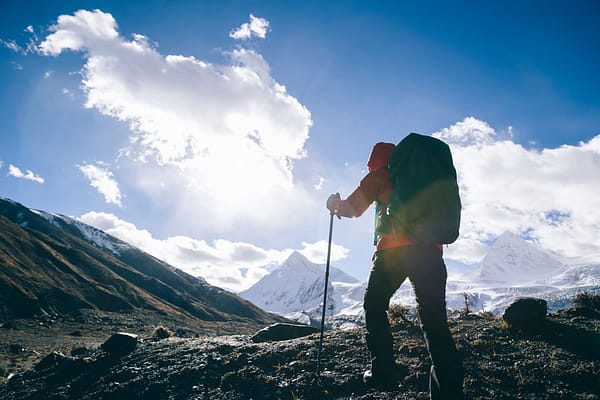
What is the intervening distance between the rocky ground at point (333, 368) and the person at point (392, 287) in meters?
1.15

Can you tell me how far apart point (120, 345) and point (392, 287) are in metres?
9.83

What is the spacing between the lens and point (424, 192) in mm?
3857

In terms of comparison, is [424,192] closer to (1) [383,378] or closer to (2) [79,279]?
(1) [383,378]

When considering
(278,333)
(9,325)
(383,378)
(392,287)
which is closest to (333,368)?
(383,378)

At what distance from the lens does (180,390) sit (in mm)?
6727

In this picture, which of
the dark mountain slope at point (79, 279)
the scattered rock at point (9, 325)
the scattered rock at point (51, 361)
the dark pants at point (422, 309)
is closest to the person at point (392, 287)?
the dark pants at point (422, 309)

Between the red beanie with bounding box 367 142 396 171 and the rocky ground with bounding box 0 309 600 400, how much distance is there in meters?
3.35

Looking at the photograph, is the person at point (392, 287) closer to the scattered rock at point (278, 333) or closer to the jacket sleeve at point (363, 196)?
the jacket sleeve at point (363, 196)

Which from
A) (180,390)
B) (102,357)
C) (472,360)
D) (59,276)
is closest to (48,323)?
(59,276)

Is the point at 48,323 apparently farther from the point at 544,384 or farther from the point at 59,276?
the point at 544,384

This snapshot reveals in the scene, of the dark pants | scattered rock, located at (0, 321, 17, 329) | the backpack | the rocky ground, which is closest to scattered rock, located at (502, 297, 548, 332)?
the rocky ground

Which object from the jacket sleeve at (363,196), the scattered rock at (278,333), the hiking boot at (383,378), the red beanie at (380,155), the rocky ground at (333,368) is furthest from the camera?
the scattered rock at (278,333)

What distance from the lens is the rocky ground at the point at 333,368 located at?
5.02 metres

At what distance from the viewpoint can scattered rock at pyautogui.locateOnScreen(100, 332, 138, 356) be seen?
34.1 ft
